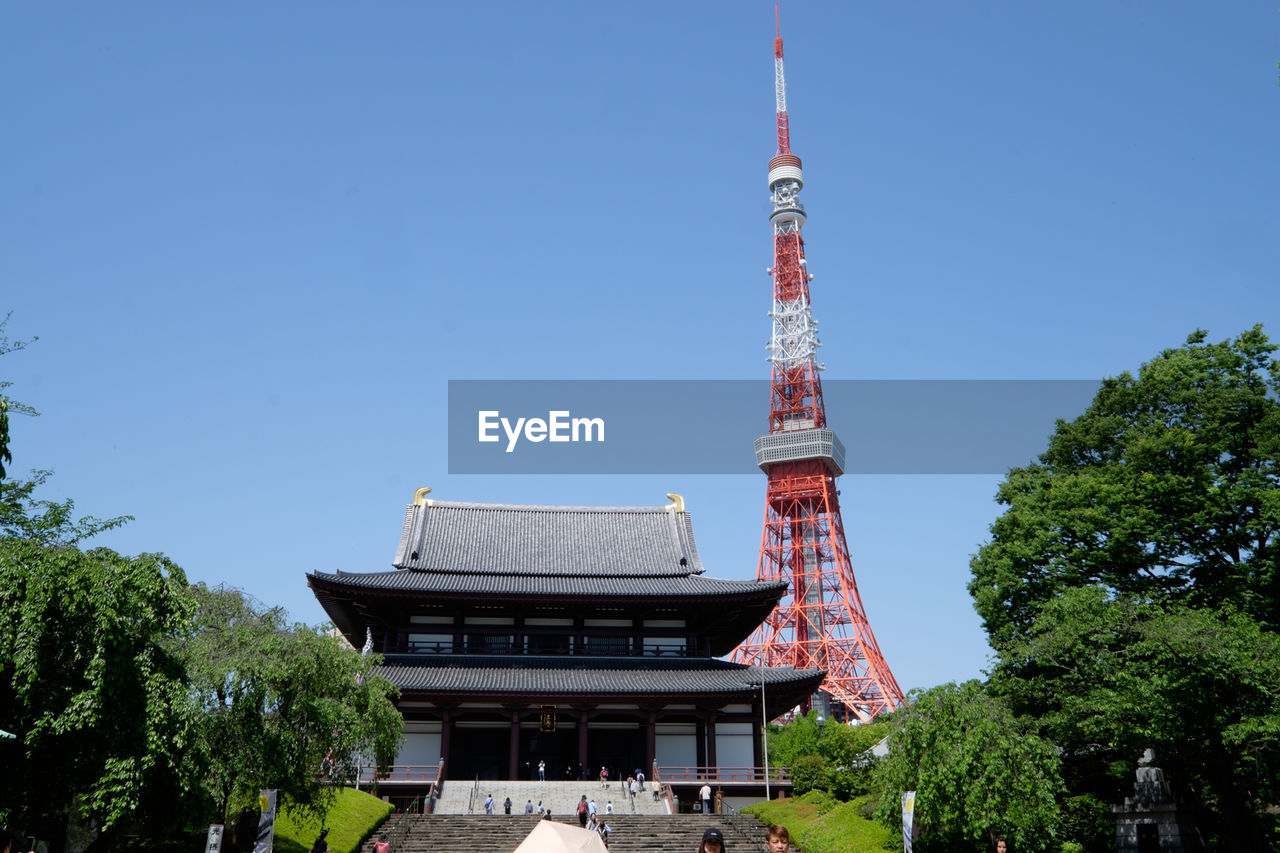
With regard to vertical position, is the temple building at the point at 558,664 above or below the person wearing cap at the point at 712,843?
above

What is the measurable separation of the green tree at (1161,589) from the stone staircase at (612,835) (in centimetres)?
895

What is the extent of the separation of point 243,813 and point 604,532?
2644 cm

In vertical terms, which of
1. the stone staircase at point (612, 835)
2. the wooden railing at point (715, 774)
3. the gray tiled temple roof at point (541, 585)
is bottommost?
the stone staircase at point (612, 835)

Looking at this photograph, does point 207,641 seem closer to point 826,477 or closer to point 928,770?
point 928,770

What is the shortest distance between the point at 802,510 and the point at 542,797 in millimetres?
47668

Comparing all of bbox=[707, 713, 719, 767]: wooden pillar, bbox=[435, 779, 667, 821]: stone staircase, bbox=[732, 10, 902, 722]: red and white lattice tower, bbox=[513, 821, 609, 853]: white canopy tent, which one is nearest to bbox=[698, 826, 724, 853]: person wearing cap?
bbox=[513, 821, 609, 853]: white canopy tent

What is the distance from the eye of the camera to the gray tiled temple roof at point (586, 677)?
37.6 metres

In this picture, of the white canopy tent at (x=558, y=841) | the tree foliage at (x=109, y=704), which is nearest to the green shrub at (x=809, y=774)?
the tree foliage at (x=109, y=704)

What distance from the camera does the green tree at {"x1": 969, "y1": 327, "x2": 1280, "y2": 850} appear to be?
77.9ft

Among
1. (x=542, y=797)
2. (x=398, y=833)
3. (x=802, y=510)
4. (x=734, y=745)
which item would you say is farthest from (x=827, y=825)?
(x=802, y=510)

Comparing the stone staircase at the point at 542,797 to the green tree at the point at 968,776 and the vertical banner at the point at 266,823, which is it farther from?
the vertical banner at the point at 266,823

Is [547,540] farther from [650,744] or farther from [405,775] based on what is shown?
[405,775]

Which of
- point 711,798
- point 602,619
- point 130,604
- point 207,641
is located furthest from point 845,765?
point 130,604

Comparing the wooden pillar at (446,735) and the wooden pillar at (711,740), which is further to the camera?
the wooden pillar at (711,740)
